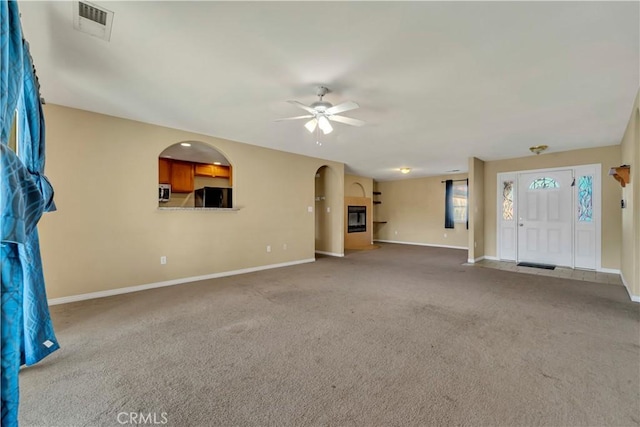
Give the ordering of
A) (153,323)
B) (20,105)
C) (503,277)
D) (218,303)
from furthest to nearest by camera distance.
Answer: (503,277) → (218,303) → (153,323) → (20,105)

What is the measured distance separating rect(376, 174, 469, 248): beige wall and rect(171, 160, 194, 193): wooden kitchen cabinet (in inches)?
262

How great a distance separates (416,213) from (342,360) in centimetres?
810

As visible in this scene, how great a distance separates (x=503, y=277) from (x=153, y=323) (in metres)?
5.24

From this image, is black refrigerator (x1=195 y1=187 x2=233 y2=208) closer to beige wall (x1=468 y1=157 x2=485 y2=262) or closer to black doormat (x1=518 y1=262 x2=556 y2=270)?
beige wall (x1=468 y1=157 x2=485 y2=262)

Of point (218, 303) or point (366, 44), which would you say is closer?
point (366, 44)

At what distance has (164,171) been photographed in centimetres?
608

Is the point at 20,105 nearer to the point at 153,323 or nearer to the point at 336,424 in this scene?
the point at 153,323

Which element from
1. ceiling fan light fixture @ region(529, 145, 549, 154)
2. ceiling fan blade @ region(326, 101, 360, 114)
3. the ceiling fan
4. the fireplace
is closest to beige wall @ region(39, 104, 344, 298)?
the ceiling fan

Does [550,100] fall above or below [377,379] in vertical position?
above

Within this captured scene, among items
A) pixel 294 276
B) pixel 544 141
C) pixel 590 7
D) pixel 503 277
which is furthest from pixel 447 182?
pixel 590 7

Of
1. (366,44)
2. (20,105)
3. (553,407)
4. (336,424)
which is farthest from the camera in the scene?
(366,44)

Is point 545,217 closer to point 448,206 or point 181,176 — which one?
point 448,206

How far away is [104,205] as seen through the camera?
3600mm

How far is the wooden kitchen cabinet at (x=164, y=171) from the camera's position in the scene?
19.8ft
